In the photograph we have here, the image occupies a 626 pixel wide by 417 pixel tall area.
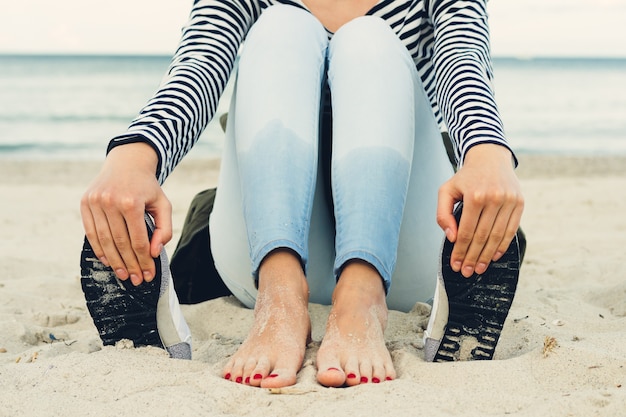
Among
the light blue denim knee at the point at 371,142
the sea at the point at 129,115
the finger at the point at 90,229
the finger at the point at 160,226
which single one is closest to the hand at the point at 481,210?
the light blue denim knee at the point at 371,142

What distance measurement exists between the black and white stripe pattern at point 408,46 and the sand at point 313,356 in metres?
0.37

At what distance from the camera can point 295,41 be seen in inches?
54.4

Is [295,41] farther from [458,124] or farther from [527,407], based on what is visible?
[527,407]

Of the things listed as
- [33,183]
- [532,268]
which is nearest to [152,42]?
[33,183]

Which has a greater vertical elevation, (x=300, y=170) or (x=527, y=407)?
(x=300, y=170)

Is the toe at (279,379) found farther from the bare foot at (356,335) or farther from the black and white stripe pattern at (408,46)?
the black and white stripe pattern at (408,46)

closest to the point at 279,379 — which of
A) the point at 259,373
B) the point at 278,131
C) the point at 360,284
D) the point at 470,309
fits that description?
the point at 259,373

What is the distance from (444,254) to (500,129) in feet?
0.85

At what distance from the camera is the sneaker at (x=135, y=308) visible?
3.76 ft

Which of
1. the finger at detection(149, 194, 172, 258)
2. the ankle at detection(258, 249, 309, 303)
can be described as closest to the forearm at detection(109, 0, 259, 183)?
the finger at detection(149, 194, 172, 258)

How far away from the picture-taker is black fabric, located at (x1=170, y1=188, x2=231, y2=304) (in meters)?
1.71

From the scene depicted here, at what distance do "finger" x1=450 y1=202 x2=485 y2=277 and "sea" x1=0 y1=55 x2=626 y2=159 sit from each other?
773 centimetres

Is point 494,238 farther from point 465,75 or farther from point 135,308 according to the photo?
point 135,308

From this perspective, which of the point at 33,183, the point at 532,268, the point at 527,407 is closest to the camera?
the point at 527,407
